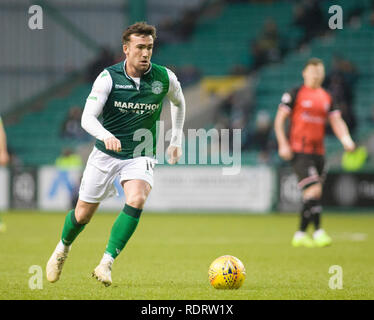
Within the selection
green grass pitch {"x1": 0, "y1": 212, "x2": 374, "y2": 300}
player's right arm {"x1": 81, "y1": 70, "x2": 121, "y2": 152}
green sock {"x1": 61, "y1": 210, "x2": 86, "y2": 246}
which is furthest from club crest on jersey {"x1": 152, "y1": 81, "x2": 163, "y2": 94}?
green grass pitch {"x1": 0, "y1": 212, "x2": 374, "y2": 300}

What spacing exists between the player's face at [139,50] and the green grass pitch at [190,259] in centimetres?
192

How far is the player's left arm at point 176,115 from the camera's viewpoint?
7559mm

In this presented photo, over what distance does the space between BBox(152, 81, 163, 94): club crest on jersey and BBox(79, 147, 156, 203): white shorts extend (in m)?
0.60

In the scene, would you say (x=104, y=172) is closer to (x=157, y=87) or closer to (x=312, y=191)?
(x=157, y=87)

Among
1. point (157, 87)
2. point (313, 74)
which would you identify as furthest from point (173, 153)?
point (313, 74)

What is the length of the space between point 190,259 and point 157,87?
9.87 feet

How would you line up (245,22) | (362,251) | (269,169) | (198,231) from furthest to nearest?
(245,22)
(269,169)
(198,231)
(362,251)

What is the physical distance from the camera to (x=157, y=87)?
24.1 ft

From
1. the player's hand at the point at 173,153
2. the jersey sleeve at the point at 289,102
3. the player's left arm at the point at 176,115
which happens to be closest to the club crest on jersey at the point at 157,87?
the player's left arm at the point at 176,115
